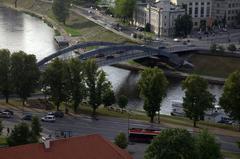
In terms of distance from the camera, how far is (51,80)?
3631cm

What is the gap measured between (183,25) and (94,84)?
101 feet

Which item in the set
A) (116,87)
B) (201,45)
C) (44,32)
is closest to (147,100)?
(116,87)

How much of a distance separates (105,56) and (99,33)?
1627cm

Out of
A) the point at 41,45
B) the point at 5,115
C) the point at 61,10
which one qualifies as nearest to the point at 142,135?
the point at 5,115

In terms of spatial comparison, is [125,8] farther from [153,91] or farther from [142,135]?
[142,135]

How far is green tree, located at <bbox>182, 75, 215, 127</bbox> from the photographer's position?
33.7 meters

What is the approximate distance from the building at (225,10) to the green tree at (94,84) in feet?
128

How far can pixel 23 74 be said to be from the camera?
37.4 m

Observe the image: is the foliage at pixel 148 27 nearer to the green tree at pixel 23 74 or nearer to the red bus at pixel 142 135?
the green tree at pixel 23 74

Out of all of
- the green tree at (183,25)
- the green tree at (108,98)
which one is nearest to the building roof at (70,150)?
the green tree at (108,98)

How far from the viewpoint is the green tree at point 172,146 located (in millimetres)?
21500

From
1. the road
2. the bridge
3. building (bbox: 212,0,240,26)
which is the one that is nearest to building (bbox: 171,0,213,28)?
building (bbox: 212,0,240,26)

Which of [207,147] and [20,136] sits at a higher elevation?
[207,147]

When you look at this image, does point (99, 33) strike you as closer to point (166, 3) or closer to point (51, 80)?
point (166, 3)
